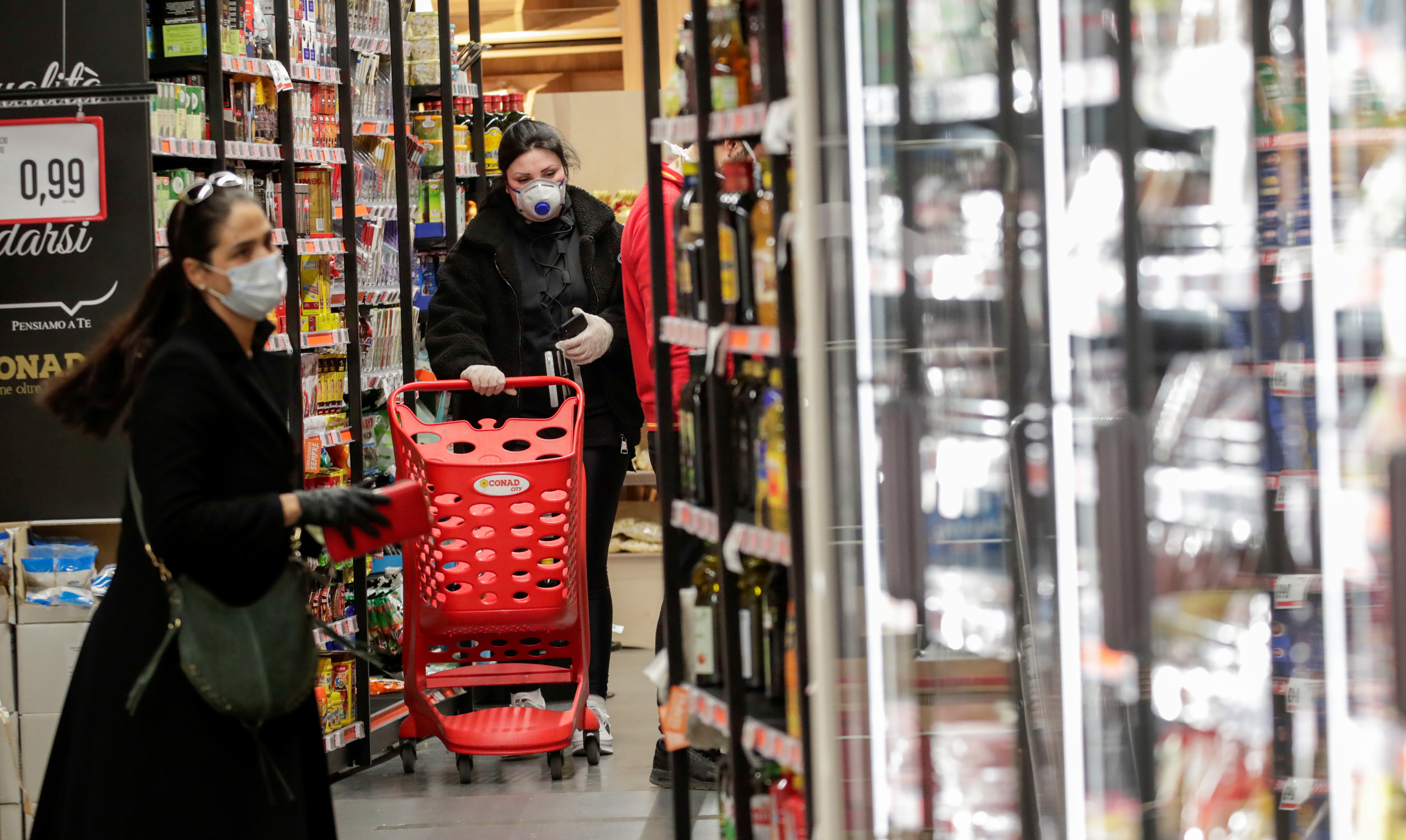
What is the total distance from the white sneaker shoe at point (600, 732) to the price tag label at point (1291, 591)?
104 inches

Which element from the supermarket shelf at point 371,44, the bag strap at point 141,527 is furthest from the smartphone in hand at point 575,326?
the bag strap at point 141,527

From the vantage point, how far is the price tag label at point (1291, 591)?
2.57 meters

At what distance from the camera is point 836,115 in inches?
94.7

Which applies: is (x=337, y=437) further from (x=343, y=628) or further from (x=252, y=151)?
(x=252, y=151)

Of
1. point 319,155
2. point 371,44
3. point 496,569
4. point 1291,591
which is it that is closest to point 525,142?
point 319,155

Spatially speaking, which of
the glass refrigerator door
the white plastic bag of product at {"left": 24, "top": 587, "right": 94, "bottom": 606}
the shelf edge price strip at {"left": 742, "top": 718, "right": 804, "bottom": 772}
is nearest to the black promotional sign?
the white plastic bag of product at {"left": 24, "top": 587, "right": 94, "bottom": 606}

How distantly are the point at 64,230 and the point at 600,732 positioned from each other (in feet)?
7.61

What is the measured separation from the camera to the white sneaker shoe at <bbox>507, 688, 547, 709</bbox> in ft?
17.0

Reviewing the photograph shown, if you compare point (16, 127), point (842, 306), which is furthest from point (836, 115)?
point (16, 127)

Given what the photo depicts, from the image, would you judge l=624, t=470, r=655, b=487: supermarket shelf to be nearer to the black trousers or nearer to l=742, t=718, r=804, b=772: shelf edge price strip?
the black trousers

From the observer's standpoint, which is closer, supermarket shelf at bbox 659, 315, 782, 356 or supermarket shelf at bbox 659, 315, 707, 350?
supermarket shelf at bbox 659, 315, 782, 356

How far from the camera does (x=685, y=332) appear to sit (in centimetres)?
305

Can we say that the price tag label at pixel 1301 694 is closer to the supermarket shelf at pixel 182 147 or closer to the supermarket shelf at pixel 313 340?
the supermarket shelf at pixel 313 340

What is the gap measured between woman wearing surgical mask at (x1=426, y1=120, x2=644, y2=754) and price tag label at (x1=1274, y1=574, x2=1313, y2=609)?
Result: 2574 millimetres
